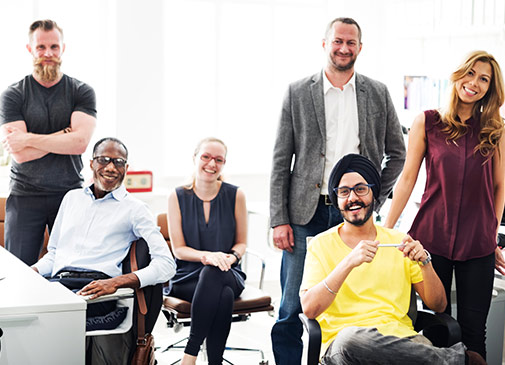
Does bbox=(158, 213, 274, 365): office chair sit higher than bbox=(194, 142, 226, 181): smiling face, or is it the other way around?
bbox=(194, 142, 226, 181): smiling face

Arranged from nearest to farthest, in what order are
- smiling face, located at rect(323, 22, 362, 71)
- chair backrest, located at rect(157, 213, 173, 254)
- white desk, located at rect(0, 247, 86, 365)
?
white desk, located at rect(0, 247, 86, 365)
smiling face, located at rect(323, 22, 362, 71)
chair backrest, located at rect(157, 213, 173, 254)

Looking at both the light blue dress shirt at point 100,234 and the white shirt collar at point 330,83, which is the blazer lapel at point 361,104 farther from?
the light blue dress shirt at point 100,234

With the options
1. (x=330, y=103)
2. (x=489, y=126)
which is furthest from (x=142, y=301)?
(x=489, y=126)

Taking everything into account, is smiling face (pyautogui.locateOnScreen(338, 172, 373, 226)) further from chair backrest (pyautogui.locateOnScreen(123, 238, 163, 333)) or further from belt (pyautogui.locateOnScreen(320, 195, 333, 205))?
chair backrest (pyautogui.locateOnScreen(123, 238, 163, 333))

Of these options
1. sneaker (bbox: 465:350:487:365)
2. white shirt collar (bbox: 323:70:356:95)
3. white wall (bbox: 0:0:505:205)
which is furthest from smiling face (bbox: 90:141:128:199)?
white wall (bbox: 0:0:505:205)

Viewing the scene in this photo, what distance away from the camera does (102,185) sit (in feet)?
11.0

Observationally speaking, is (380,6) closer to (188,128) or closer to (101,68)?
(188,128)

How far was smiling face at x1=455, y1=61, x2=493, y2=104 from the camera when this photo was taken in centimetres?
288

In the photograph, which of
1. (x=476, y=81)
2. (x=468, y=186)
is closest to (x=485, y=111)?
(x=476, y=81)

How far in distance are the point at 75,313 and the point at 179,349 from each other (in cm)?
192

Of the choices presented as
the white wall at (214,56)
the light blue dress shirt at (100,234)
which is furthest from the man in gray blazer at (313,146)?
the white wall at (214,56)

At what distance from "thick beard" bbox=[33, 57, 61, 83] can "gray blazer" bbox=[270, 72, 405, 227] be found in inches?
47.7

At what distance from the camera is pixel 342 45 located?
10.5 feet

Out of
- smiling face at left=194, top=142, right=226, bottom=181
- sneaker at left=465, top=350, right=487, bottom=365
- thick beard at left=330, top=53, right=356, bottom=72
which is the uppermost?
thick beard at left=330, top=53, right=356, bottom=72
